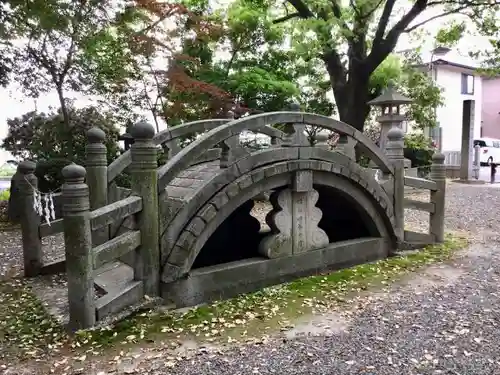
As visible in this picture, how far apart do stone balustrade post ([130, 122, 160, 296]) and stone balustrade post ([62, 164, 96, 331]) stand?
0.62 meters

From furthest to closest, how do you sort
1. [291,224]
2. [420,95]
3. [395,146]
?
1. [420,95]
2. [395,146]
3. [291,224]

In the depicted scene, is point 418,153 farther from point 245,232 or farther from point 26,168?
point 26,168

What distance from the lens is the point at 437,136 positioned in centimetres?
2280

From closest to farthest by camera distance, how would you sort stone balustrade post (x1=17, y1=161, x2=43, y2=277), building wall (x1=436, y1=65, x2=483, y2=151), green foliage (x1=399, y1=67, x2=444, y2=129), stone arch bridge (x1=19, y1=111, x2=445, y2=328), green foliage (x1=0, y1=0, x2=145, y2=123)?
stone arch bridge (x1=19, y1=111, x2=445, y2=328)
stone balustrade post (x1=17, y1=161, x2=43, y2=277)
green foliage (x1=0, y1=0, x2=145, y2=123)
green foliage (x1=399, y1=67, x2=444, y2=129)
building wall (x1=436, y1=65, x2=483, y2=151)

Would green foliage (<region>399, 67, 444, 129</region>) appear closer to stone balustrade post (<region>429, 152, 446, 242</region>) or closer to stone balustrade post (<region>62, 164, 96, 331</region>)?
stone balustrade post (<region>429, 152, 446, 242</region>)

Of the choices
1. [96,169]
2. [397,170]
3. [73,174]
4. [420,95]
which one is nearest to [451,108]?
[420,95]

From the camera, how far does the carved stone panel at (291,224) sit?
5.18 meters

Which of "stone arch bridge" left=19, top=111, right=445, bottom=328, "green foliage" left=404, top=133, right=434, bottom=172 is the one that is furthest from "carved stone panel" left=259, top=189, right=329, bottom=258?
"green foliage" left=404, top=133, right=434, bottom=172

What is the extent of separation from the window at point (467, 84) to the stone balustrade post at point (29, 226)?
26799 millimetres

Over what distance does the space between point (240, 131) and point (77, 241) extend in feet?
6.73

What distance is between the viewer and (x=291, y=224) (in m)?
5.30

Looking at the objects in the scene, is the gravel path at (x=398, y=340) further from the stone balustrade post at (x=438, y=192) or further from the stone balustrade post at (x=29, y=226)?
the stone balustrade post at (x=29, y=226)

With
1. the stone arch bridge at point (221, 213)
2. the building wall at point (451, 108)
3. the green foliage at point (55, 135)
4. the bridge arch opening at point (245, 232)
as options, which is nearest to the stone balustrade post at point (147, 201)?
the stone arch bridge at point (221, 213)

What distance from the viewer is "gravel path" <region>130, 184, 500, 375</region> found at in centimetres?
327
